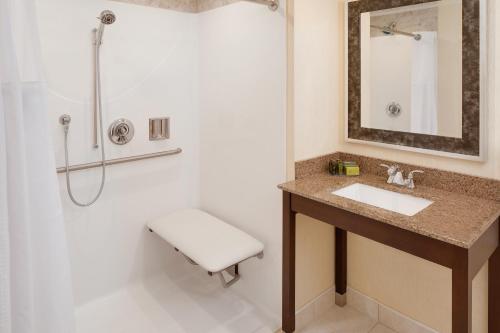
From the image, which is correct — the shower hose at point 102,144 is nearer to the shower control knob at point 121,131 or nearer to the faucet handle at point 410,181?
the shower control knob at point 121,131

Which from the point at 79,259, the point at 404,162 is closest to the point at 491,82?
the point at 404,162

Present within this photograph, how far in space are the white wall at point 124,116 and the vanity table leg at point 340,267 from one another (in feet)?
3.55

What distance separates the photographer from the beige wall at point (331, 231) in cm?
178

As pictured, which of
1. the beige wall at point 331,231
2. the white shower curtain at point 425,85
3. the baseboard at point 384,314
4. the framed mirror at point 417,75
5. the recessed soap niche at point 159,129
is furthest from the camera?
the recessed soap niche at point 159,129

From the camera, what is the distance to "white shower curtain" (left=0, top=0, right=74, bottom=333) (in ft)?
2.88

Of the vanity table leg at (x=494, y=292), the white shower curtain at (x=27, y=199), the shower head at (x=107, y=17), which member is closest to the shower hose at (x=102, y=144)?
the shower head at (x=107, y=17)

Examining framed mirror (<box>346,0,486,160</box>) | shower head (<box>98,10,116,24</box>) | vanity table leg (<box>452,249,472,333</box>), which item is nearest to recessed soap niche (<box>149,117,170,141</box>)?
shower head (<box>98,10,116,24</box>)

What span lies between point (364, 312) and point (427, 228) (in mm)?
1069

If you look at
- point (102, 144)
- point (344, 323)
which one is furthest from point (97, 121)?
point (344, 323)

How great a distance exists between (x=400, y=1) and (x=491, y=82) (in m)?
0.61

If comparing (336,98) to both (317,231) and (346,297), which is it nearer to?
(317,231)

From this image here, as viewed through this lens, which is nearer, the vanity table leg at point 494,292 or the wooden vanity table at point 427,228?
the wooden vanity table at point 427,228

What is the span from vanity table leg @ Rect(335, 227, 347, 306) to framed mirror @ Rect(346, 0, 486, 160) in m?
0.61

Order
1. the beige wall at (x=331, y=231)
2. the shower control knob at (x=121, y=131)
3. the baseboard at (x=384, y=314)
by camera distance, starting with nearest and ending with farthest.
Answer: the beige wall at (x=331, y=231)
the baseboard at (x=384, y=314)
the shower control knob at (x=121, y=131)
